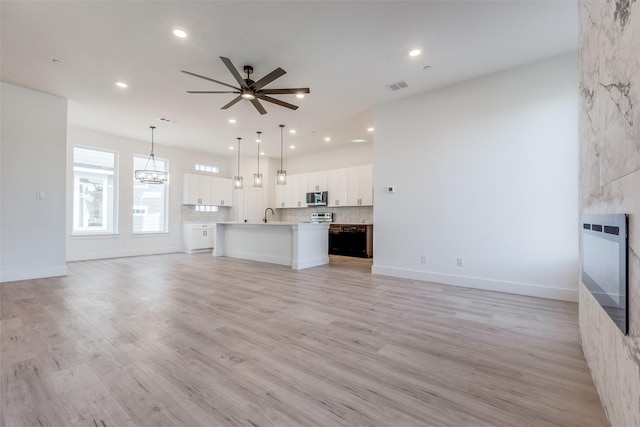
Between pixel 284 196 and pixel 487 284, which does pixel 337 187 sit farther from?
pixel 487 284

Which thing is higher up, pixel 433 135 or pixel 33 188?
pixel 433 135

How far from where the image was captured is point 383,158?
4.88m

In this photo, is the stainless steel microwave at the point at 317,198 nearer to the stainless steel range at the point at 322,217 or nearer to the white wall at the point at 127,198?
the stainless steel range at the point at 322,217

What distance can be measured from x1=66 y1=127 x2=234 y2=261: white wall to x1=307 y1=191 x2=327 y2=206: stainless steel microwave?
3.60 meters

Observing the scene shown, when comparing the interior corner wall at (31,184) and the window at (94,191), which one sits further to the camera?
the window at (94,191)

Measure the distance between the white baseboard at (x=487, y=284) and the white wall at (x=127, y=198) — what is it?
608 cm

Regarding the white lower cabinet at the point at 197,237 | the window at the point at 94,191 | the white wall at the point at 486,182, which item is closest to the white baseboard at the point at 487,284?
the white wall at the point at 486,182

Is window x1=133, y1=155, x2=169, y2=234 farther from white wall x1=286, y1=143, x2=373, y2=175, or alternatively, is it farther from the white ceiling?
white wall x1=286, y1=143, x2=373, y2=175

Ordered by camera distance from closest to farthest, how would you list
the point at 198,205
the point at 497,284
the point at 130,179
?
the point at 497,284 < the point at 130,179 < the point at 198,205

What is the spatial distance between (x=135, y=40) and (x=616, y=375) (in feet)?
15.6

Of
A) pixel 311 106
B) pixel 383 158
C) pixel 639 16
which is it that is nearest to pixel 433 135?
pixel 383 158

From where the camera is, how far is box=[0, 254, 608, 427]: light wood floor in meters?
1.42

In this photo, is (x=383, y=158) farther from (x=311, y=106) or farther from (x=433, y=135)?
(x=311, y=106)

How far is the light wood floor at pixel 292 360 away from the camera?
142cm
